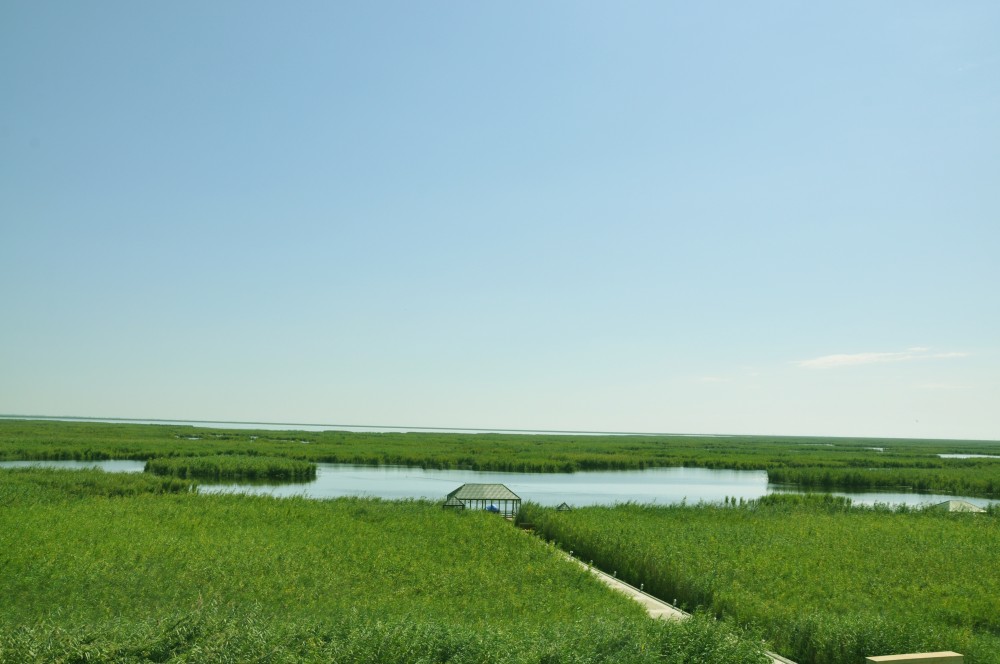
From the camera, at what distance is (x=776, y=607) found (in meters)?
14.4

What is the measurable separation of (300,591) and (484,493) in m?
18.1

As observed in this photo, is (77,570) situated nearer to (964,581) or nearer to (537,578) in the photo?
(537,578)

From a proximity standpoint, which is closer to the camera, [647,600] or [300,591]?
[300,591]

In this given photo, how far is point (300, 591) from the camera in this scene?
50.4 ft

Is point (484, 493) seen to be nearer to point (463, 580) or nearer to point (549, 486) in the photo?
point (463, 580)

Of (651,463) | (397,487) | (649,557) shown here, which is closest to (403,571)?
(649,557)

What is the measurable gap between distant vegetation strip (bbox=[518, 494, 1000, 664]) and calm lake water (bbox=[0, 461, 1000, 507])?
14.9 m

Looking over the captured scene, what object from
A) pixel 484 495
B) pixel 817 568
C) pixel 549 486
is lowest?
pixel 549 486

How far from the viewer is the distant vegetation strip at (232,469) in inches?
2135

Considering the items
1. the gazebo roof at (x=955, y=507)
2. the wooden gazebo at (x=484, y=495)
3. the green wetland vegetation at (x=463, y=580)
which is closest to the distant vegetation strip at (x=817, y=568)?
the green wetland vegetation at (x=463, y=580)

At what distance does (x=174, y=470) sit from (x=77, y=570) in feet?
134

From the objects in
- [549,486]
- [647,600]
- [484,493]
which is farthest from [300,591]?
[549,486]

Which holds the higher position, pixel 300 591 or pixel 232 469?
pixel 300 591

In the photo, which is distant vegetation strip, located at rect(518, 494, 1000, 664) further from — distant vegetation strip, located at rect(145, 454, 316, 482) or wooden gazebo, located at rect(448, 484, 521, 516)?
distant vegetation strip, located at rect(145, 454, 316, 482)
